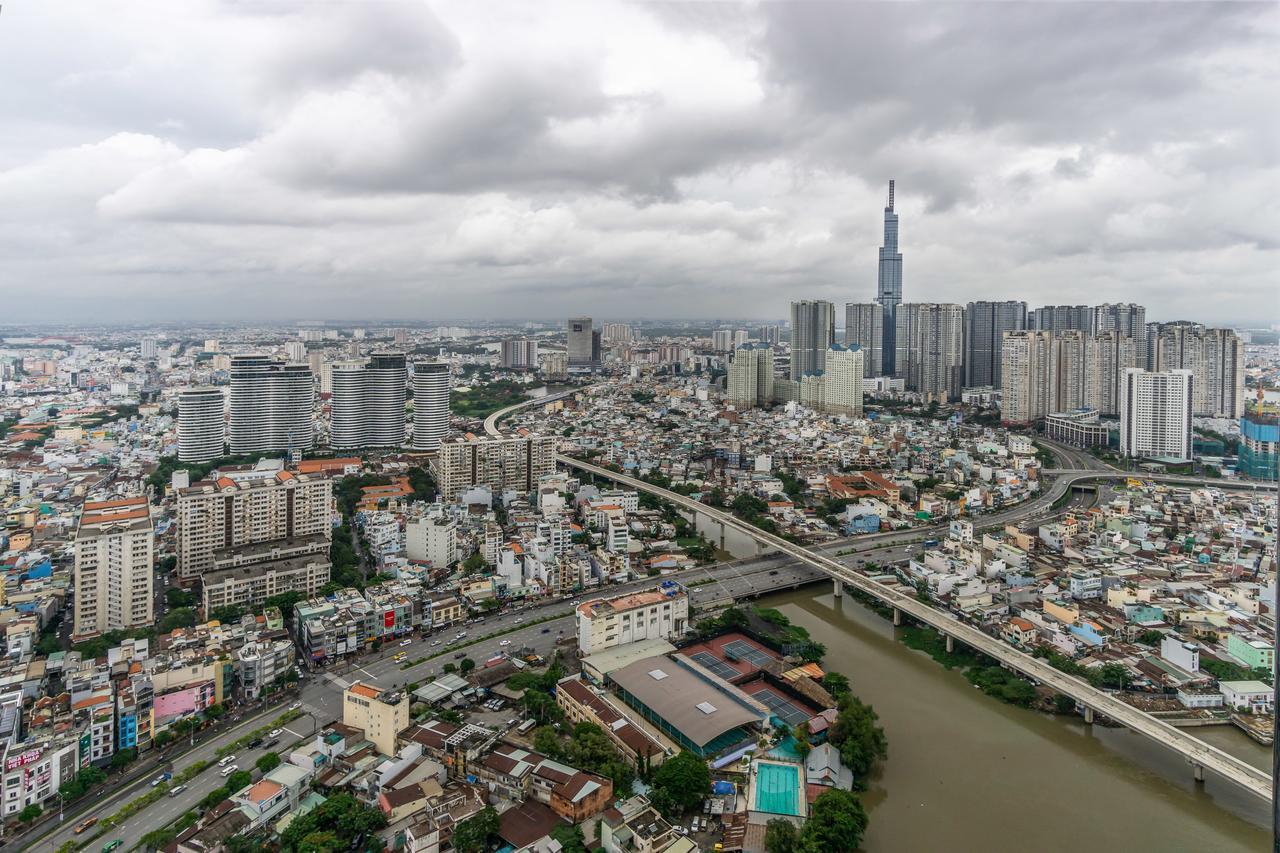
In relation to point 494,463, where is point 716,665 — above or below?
below

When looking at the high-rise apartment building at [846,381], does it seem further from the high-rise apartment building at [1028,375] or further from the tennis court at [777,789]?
the tennis court at [777,789]

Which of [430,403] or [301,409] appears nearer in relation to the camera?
[301,409]

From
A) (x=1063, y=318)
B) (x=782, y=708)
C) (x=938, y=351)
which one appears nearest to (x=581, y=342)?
(x=938, y=351)

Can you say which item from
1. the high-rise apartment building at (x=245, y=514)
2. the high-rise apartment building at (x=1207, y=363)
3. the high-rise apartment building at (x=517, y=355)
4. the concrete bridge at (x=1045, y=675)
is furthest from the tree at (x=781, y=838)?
the high-rise apartment building at (x=517, y=355)

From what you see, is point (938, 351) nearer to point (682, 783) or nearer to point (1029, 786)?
point (1029, 786)

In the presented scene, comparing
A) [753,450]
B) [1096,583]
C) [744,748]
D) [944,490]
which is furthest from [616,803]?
[753,450]

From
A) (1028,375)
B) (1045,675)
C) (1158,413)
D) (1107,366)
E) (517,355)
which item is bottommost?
(1045,675)

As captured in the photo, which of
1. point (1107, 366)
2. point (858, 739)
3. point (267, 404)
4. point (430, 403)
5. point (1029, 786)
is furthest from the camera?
point (1107, 366)
